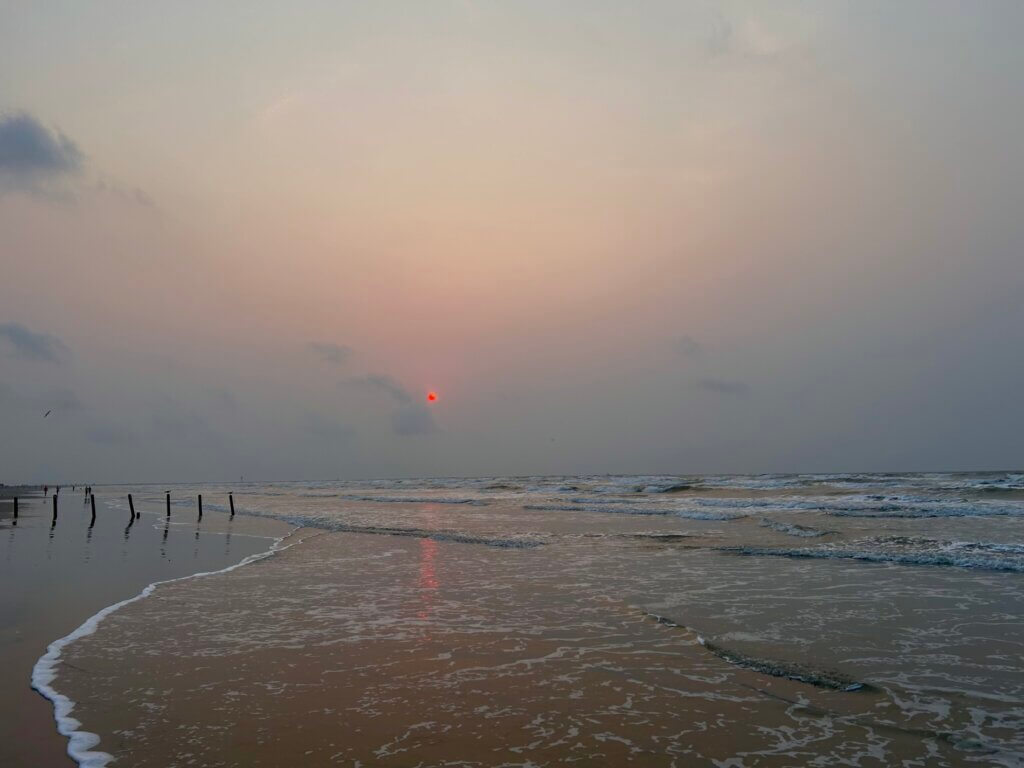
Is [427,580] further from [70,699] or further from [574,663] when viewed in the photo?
[70,699]

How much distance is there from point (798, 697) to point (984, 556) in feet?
50.5

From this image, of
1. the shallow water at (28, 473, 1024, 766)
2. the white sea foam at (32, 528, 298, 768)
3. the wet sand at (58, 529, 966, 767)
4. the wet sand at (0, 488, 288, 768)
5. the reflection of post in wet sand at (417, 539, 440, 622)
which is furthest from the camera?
the reflection of post in wet sand at (417, 539, 440, 622)

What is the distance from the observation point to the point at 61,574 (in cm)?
1800

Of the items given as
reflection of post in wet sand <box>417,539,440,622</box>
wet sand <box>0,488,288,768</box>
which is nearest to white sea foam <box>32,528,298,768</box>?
wet sand <box>0,488,288,768</box>

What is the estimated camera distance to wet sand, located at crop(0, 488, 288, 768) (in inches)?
284

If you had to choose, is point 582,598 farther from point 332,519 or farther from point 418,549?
point 332,519

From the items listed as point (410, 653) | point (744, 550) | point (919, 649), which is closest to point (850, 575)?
point (744, 550)

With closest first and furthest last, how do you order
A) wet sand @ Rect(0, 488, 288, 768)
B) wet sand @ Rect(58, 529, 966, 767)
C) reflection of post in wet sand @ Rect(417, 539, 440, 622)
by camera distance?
1. wet sand @ Rect(58, 529, 966, 767)
2. wet sand @ Rect(0, 488, 288, 768)
3. reflection of post in wet sand @ Rect(417, 539, 440, 622)

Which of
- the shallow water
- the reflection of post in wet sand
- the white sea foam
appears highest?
the white sea foam

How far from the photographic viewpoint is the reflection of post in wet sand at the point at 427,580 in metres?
13.4

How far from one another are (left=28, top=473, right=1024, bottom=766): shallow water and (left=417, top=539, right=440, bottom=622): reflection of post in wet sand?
15 cm

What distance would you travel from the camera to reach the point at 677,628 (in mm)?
11453

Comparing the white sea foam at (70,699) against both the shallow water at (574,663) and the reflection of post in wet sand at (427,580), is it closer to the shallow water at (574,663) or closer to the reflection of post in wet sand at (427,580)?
the shallow water at (574,663)

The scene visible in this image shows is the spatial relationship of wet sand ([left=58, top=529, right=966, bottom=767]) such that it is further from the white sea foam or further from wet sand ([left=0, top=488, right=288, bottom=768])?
wet sand ([left=0, top=488, right=288, bottom=768])
